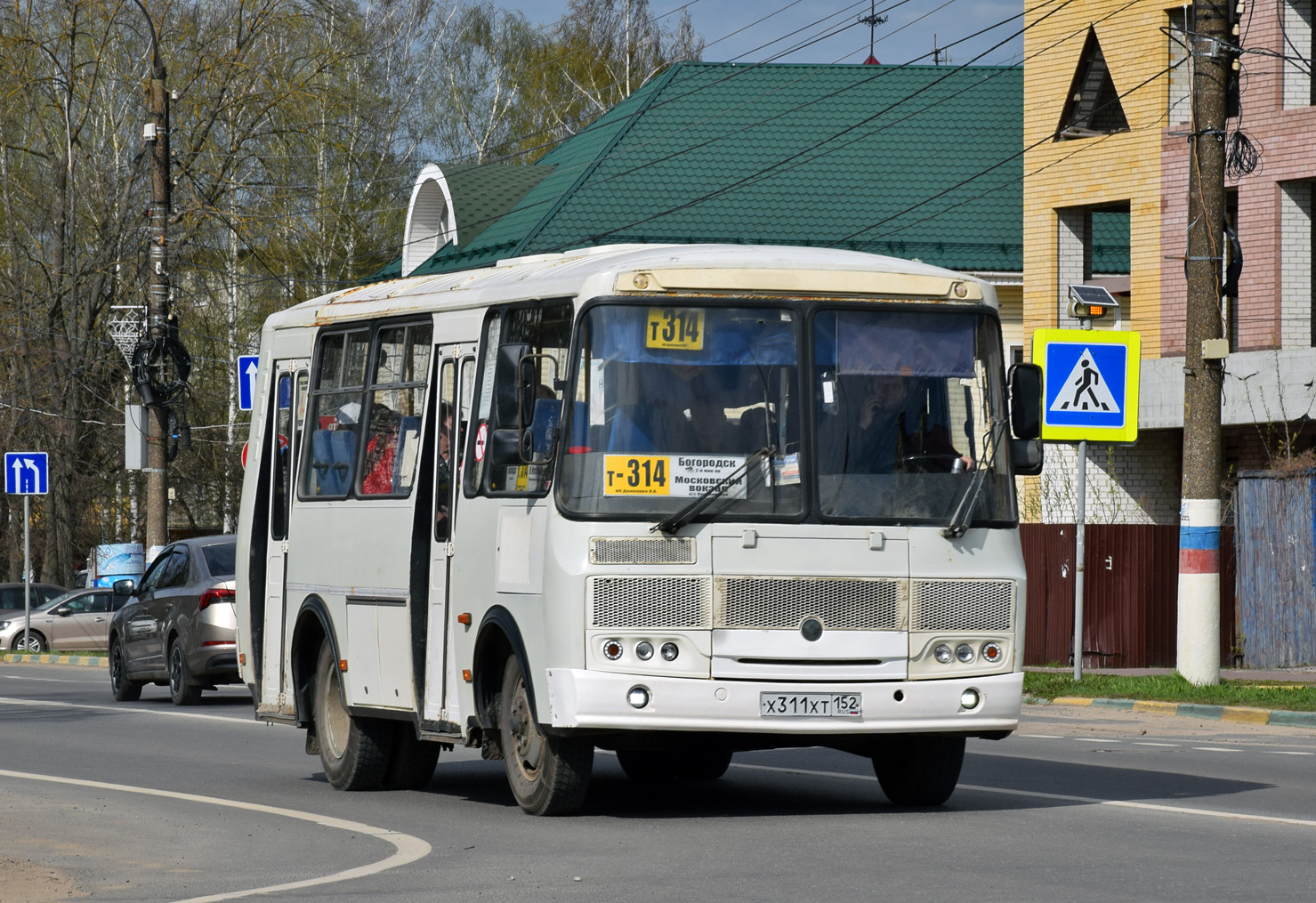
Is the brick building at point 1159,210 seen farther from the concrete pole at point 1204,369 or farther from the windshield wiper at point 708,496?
the windshield wiper at point 708,496

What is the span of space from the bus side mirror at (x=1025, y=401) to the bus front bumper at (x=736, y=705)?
1.34m

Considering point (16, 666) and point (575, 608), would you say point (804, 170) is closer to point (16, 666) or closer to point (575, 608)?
point (16, 666)

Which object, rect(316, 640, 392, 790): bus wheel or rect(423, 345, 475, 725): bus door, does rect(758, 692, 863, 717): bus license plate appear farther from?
rect(316, 640, 392, 790): bus wheel

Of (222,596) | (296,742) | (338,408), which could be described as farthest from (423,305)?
(222,596)

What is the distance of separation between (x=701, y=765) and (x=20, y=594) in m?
32.7

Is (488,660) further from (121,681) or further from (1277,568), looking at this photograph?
(1277,568)

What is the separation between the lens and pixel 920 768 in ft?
38.9

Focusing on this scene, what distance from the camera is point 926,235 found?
128 ft

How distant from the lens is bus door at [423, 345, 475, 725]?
12141 millimetres

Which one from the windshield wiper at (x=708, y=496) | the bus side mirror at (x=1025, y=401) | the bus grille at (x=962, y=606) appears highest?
the bus side mirror at (x=1025, y=401)

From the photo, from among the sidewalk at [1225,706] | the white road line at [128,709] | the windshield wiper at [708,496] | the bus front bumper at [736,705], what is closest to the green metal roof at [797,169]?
the sidewalk at [1225,706]

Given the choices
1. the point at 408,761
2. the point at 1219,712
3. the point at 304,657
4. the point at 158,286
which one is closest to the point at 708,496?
the point at 408,761

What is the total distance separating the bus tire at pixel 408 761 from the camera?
1338cm

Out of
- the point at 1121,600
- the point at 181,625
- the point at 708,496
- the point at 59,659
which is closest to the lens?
the point at 708,496
